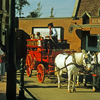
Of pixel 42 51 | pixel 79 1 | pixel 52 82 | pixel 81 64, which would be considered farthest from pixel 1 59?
pixel 79 1

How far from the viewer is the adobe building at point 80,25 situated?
22.8m

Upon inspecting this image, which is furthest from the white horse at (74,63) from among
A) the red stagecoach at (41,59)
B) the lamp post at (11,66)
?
the lamp post at (11,66)

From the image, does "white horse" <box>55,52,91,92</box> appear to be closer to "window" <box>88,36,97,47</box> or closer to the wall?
"window" <box>88,36,97,47</box>

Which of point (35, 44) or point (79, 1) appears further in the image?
point (79, 1)

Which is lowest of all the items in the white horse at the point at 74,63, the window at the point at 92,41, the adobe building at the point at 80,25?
the white horse at the point at 74,63

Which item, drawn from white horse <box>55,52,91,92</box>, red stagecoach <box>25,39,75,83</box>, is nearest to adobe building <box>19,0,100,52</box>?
red stagecoach <box>25,39,75,83</box>

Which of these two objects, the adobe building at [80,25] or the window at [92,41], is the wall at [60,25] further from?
the window at [92,41]

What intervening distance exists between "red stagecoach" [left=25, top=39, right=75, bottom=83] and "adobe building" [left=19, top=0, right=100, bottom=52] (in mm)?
10991

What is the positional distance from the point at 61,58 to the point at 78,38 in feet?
50.5

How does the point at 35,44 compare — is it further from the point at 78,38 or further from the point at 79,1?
the point at 79,1

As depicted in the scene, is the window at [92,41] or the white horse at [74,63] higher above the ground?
the window at [92,41]

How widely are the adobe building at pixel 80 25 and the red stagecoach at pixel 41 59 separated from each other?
10991 mm

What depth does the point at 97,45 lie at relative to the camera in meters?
22.5

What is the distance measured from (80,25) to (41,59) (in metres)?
13.3
